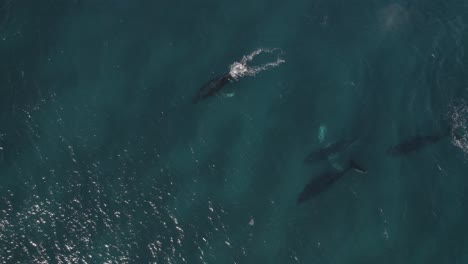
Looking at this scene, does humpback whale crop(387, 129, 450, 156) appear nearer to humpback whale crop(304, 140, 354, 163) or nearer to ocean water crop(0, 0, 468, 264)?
ocean water crop(0, 0, 468, 264)

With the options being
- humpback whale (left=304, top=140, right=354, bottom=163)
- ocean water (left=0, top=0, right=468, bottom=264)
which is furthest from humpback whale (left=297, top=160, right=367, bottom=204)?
humpback whale (left=304, top=140, right=354, bottom=163)

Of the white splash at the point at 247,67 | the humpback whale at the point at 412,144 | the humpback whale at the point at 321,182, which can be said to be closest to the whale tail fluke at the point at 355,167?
the humpback whale at the point at 321,182

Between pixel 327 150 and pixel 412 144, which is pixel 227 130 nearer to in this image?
pixel 327 150

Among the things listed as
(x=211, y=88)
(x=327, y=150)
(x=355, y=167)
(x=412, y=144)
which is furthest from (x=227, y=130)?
(x=412, y=144)

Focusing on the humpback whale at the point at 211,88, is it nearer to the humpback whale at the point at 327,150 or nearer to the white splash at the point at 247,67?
the white splash at the point at 247,67

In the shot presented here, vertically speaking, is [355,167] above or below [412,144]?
above
